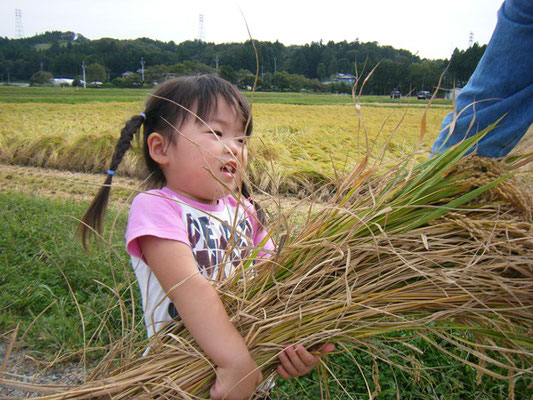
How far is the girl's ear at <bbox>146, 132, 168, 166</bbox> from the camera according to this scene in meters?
1.41

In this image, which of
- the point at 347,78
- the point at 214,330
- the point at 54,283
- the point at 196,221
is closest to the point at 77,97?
the point at 54,283

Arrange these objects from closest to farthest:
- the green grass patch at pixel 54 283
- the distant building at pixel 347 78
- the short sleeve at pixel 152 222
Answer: the short sleeve at pixel 152 222, the distant building at pixel 347 78, the green grass patch at pixel 54 283

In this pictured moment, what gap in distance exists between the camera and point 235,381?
107cm

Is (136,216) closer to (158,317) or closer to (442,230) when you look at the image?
A: (158,317)

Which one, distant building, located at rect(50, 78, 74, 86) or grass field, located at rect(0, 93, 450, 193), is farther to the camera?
distant building, located at rect(50, 78, 74, 86)

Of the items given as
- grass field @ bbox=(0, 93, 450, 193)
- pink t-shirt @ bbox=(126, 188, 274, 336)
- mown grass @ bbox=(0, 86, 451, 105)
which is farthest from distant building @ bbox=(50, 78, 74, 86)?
pink t-shirt @ bbox=(126, 188, 274, 336)

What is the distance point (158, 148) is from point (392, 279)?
0.84 metres

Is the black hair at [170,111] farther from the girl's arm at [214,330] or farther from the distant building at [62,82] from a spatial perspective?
the distant building at [62,82]

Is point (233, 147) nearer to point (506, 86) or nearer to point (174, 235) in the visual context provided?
point (174, 235)

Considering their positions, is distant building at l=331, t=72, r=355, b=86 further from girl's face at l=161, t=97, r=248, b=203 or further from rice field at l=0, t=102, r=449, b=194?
rice field at l=0, t=102, r=449, b=194

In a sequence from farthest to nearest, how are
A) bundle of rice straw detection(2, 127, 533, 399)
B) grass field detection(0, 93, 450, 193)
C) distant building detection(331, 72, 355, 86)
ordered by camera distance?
grass field detection(0, 93, 450, 193) < distant building detection(331, 72, 355, 86) < bundle of rice straw detection(2, 127, 533, 399)

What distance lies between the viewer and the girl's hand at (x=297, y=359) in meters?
1.10

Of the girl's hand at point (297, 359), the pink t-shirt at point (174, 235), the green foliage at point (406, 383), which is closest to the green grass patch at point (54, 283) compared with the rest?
the pink t-shirt at point (174, 235)

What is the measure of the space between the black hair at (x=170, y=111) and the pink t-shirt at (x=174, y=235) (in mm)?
148
